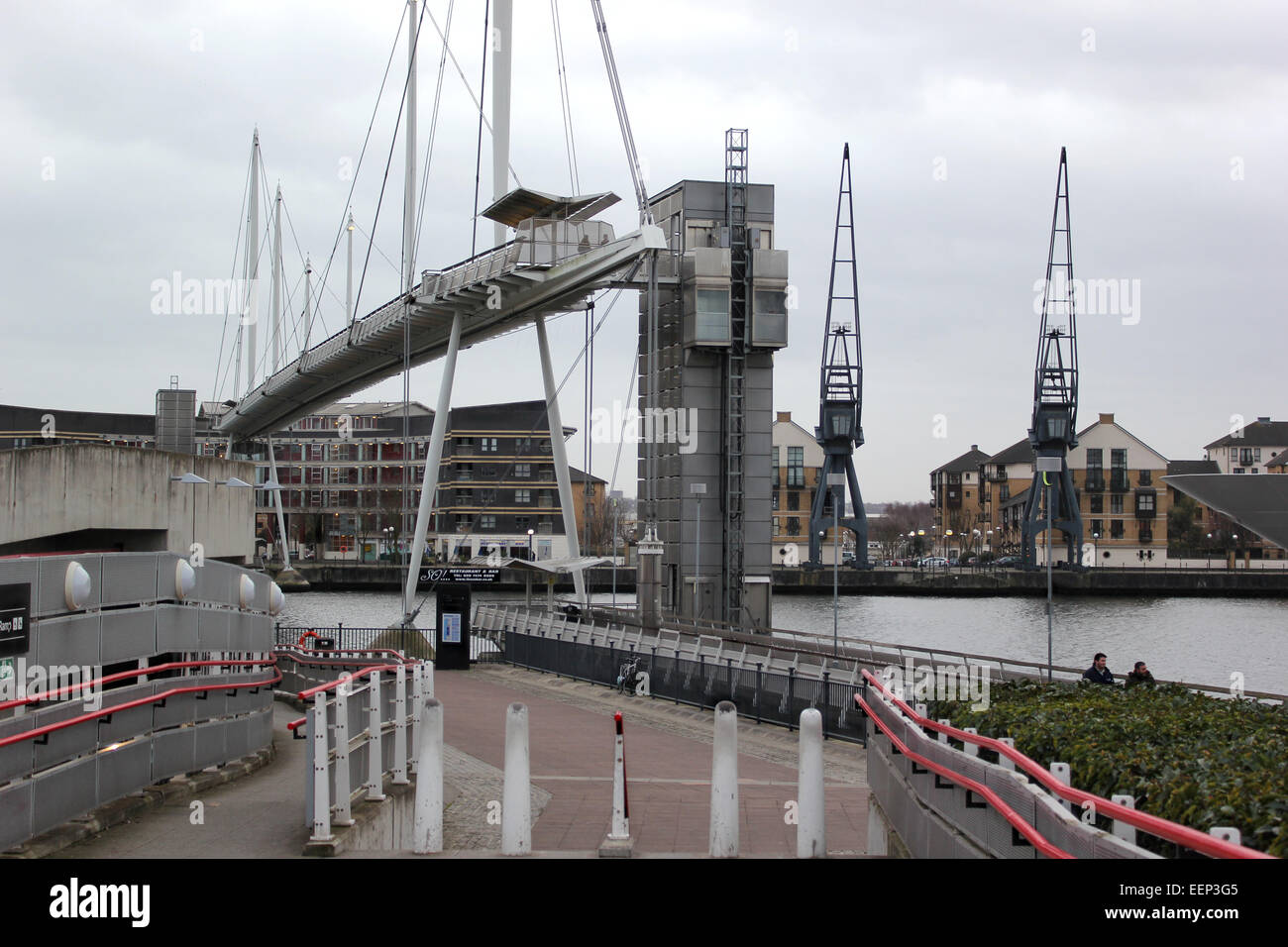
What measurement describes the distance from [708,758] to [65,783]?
29.4 ft

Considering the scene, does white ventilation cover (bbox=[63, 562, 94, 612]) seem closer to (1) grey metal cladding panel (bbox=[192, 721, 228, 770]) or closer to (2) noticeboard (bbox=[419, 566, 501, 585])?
(1) grey metal cladding panel (bbox=[192, 721, 228, 770])

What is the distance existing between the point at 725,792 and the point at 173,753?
5177 millimetres

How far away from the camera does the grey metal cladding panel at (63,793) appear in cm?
847

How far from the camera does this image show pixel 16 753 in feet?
27.0

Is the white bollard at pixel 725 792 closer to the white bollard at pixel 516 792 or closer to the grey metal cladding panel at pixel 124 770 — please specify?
the white bollard at pixel 516 792

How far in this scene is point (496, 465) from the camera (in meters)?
110

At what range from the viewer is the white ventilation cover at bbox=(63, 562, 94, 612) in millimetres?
9531

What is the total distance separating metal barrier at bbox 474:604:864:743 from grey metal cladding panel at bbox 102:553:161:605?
7.85 meters

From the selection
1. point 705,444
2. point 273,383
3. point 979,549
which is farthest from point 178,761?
point 979,549

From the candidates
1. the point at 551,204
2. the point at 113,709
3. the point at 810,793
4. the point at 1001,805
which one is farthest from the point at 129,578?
the point at 551,204

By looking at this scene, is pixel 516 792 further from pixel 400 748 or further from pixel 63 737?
pixel 63 737

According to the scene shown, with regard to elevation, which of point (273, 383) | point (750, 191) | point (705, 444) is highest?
point (750, 191)
